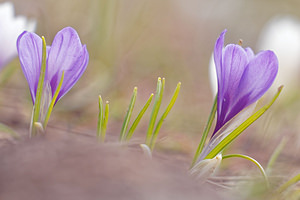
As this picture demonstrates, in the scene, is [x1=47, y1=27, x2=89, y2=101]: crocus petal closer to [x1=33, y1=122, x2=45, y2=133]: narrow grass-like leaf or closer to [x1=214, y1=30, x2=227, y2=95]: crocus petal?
[x1=33, y1=122, x2=45, y2=133]: narrow grass-like leaf

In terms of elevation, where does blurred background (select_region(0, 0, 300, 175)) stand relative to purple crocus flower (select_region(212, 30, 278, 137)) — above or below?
below

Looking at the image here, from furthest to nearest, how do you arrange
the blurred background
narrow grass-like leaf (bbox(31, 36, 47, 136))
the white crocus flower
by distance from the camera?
the blurred background < the white crocus flower < narrow grass-like leaf (bbox(31, 36, 47, 136))

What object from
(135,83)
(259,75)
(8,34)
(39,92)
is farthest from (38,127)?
(135,83)

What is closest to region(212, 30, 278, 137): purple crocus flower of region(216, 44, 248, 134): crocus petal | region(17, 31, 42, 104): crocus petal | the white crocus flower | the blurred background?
region(216, 44, 248, 134): crocus petal

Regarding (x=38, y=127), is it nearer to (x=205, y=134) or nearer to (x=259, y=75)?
(x=205, y=134)

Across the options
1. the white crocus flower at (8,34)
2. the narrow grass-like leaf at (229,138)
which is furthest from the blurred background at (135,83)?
the narrow grass-like leaf at (229,138)

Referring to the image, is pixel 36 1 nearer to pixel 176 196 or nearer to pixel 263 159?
pixel 263 159

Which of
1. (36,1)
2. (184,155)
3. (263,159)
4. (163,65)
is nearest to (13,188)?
(184,155)
